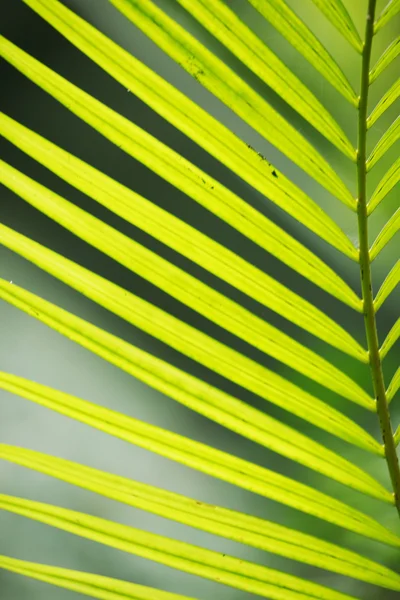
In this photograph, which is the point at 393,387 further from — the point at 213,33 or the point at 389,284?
the point at 213,33

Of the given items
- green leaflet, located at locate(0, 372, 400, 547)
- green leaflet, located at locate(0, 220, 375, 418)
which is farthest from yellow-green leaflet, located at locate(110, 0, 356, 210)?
green leaflet, located at locate(0, 372, 400, 547)

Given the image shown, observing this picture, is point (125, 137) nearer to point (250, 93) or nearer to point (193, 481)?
point (250, 93)

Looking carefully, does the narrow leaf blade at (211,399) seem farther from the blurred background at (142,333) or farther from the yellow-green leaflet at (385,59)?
the blurred background at (142,333)

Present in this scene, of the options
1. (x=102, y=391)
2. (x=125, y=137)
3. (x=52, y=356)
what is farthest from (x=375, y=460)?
(x=125, y=137)

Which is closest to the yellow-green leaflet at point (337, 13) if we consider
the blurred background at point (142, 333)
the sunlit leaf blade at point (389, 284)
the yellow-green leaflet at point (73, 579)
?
the sunlit leaf blade at point (389, 284)

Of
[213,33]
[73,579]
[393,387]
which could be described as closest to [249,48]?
[213,33]

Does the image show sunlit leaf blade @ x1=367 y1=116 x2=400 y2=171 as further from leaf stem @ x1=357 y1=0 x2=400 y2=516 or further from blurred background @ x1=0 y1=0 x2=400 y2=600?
blurred background @ x1=0 y1=0 x2=400 y2=600
